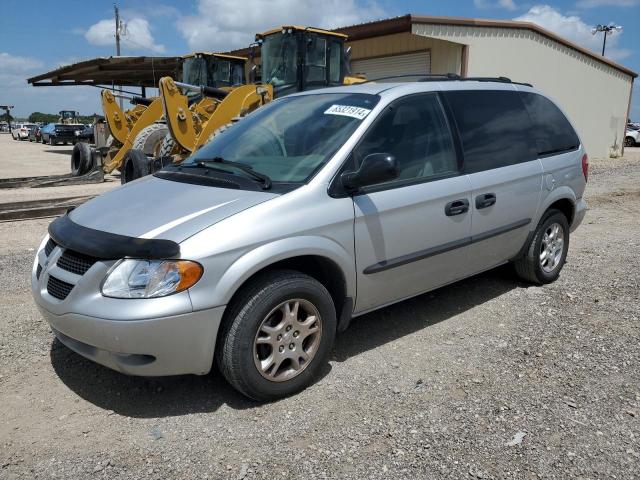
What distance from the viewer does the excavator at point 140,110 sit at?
13.0 m

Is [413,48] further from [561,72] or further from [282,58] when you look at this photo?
[282,58]

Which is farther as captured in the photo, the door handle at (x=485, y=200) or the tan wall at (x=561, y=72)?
the tan wall at (x=561, y=72)

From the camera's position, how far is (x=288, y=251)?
307 centimetres

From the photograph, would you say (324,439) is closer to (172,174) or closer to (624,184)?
(172,174)

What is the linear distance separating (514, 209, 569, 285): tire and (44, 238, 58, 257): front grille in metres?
3.80

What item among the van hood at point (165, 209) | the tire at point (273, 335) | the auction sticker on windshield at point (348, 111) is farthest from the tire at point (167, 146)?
the tire at point (273, 335)

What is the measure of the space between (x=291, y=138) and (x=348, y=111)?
432 millimetres

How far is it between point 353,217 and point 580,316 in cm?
235

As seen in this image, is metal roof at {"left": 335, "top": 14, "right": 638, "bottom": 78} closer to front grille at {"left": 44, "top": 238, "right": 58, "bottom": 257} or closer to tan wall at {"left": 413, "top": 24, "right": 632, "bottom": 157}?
tan wall at {"left": 413, "top": 24, "right": 632, "bottom": 157}

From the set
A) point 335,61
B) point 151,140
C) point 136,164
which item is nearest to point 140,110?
point 151,140

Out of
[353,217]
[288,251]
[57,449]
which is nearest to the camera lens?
[57,449]

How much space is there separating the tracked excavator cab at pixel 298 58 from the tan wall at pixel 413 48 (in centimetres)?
439

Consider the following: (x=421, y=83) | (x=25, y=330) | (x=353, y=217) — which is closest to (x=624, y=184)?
(x=421, y=83)

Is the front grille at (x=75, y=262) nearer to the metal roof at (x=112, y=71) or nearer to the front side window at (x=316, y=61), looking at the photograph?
the front side window at (x=316, y=61)
